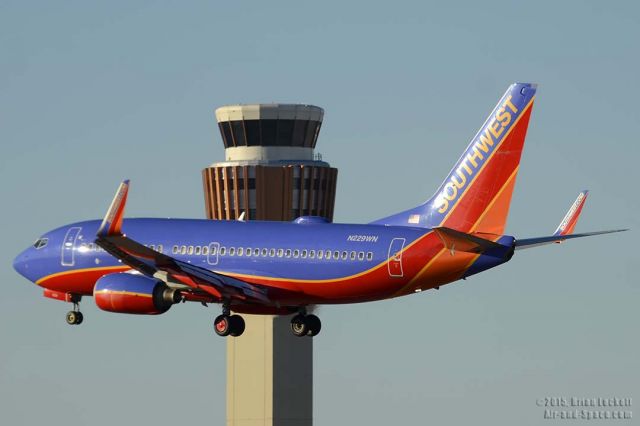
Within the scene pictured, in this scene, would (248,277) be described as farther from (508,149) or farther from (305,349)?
(305,349)

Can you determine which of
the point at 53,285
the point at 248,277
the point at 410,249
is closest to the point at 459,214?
the point at 410,249

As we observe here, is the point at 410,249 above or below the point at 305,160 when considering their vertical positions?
below

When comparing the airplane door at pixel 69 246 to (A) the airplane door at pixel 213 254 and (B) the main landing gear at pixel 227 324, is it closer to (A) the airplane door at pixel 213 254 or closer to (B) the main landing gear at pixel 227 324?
(A) the airplane door at pixel 213 254

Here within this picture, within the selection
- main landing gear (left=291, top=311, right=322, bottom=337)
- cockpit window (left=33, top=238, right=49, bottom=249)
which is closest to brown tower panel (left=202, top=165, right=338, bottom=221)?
cockpit window (left=33, top=238, right=49, bottom=249)

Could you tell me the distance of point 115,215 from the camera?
105m

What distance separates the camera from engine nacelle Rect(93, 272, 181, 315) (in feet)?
370

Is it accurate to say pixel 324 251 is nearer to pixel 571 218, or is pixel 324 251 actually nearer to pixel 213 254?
pixel 213 254

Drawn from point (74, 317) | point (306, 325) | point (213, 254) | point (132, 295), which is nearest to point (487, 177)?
point (306, 325)

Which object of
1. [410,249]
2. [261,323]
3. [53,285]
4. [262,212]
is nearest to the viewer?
[410,249]

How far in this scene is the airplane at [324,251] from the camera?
364 feet

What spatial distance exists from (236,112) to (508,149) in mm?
83453

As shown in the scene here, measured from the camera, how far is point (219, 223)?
11756cm

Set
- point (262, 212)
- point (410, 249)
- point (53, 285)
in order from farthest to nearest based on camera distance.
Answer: point (262, 212)
point (53, 285)
point (410, 249)

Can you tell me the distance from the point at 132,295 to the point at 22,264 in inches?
462
